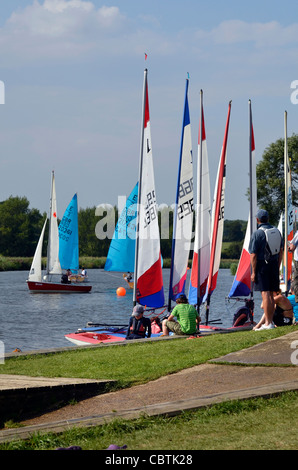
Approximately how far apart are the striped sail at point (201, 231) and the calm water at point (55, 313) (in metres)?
5.38

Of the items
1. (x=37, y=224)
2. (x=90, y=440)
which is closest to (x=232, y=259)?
(x=37, y=224)

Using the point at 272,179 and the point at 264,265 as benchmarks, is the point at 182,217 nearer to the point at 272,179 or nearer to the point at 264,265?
the point at 264,265

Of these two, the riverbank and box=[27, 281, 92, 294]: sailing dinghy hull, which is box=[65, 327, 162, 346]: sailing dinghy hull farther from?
the riverbank

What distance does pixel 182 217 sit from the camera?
18.9 m

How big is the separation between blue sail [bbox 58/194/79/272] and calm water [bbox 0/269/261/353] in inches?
122

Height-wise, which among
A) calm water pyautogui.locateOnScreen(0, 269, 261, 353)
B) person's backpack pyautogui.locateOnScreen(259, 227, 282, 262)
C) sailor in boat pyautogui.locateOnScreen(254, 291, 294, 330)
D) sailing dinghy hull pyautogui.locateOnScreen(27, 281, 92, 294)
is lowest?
calm water pyautogui.locateOnScreen(0, 269, 261, 353)

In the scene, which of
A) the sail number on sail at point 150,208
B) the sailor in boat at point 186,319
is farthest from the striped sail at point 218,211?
the sailor in boat at point 186,319

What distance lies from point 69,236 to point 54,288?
4.83m

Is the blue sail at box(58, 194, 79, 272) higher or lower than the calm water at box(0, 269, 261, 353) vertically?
higher

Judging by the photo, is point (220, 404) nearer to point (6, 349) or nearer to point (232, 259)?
point (6, 349)

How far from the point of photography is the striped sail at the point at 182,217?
18.8 metres

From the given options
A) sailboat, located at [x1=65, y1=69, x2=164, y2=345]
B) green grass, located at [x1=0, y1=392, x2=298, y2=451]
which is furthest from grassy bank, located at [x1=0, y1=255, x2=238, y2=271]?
green grass, located at [x1=0, y1=392, x2=298, y2=451]

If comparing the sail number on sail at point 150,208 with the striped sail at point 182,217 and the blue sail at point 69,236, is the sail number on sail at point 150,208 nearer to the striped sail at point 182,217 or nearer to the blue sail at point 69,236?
the striped sail at point 182,217

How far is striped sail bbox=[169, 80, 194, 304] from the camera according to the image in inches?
739
